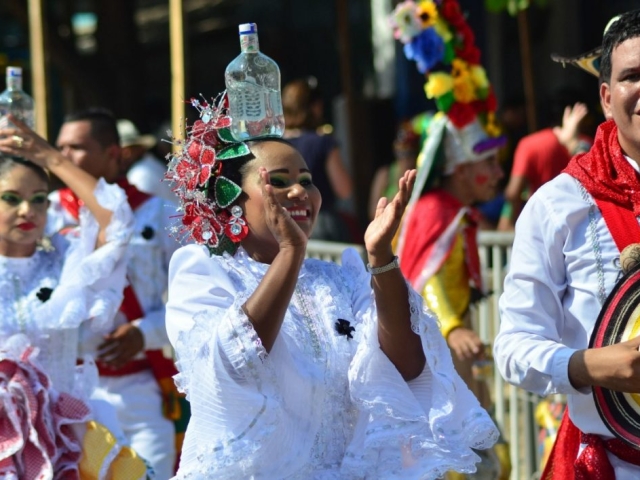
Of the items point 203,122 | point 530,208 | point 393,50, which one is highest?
point 393,50

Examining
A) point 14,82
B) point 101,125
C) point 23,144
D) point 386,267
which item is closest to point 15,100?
point 14,82

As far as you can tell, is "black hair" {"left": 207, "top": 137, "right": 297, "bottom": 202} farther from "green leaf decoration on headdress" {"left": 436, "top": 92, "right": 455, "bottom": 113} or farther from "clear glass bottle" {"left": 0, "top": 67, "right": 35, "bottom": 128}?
"green leaf decoration on headdress" {"left": 436, "top": 92, "right": 455, "bottom": 113}

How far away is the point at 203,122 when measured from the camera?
400 cm

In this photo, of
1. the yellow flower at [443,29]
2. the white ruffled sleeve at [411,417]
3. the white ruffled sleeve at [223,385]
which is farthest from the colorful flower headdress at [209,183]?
the yellow flower at [443,29]

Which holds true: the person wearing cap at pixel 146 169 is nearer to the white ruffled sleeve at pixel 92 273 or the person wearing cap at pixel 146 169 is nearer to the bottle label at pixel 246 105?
the white ruffled sleeve at pixel 92 273

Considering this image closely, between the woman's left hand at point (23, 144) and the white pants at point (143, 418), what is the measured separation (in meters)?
1.19

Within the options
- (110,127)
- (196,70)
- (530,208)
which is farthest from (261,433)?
(196,70)

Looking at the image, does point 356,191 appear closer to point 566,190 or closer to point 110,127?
point 110,127

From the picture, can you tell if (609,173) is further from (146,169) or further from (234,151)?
(146,169)

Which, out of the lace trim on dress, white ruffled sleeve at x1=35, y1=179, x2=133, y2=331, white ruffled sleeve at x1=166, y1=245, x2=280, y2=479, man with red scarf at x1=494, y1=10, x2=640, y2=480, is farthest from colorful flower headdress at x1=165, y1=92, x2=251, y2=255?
white ruffled sleeve at x1=35, y1=179, x2=133, y2=331

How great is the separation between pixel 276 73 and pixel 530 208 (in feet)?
3.26

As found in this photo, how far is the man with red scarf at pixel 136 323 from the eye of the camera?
5.96 meters

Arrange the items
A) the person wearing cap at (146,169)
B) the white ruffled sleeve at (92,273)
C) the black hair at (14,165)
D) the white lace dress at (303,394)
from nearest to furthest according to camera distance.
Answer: the white lace dress at (303,394) < the white ruffled sleeve at (92,273) < the black hair at (14,165) < the person wearing cap at (146,169)

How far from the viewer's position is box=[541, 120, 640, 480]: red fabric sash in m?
3.55
